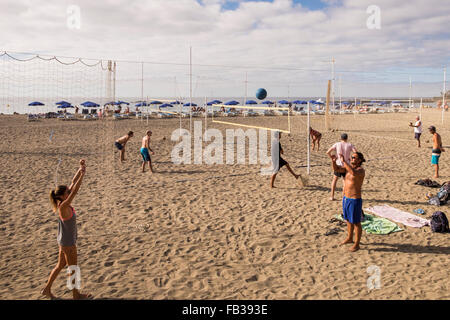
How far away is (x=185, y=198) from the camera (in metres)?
6.85

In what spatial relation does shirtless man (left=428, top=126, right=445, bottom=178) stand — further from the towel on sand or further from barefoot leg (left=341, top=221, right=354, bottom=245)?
barefoot leg (left=341, top=221, right=354, bottom=245)

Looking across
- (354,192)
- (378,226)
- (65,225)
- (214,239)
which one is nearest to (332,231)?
(378,226)

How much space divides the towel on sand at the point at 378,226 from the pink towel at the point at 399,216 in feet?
0.77

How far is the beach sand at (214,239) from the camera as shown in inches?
145

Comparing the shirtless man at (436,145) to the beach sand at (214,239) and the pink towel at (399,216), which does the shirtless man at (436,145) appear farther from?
the pink towel at (399,216)

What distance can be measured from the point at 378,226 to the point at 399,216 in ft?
2.43

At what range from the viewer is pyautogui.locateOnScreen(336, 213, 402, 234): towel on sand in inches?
200

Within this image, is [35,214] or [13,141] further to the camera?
[13,141]

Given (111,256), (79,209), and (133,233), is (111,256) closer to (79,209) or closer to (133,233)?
(133,233)

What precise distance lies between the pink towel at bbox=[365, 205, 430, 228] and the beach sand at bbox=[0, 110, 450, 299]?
0.19 m

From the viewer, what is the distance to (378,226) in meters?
5.22
